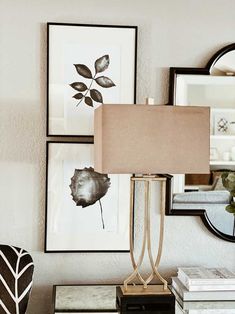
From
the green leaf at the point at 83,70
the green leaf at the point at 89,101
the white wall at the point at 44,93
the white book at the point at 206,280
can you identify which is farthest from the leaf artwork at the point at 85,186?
the white book at the point at 206,280

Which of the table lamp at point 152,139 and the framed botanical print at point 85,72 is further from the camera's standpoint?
the framed botanical print at point 85,72

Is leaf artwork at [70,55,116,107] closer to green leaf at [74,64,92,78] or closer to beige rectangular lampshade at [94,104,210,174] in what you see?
green leaf at [74,64,92,78]

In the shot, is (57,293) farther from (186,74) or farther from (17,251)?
(186,74)

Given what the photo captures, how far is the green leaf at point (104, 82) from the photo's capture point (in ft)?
7.68

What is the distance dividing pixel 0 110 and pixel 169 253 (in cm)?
102

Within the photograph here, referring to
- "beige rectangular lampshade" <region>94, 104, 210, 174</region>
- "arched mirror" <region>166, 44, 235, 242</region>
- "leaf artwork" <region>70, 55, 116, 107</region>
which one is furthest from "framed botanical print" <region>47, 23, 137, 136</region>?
"beige rectangular lampshade" <region>94, 104, 210, 174</region>

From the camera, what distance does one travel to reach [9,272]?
209cm

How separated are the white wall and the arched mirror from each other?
0.18 ft

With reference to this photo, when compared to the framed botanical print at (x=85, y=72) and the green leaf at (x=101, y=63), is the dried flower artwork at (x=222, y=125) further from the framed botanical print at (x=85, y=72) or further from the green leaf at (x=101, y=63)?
the green leaf at (x=101, y=63)

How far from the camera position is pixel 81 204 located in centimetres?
235

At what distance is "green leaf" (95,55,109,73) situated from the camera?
234 centimetres

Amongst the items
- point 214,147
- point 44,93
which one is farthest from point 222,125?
point 44,93

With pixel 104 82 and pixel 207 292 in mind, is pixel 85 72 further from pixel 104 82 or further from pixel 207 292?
pixel 207 292

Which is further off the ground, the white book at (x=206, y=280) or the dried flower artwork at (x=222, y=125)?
the dried flower artwork at (x=222, y=125)
